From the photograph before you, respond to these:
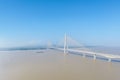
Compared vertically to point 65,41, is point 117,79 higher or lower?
lower

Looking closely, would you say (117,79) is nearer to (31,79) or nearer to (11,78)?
(31,79)

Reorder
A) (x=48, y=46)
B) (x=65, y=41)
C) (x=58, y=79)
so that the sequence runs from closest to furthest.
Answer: (x=58, y=79) < (x=65, y=41) < (x=48, y=46)

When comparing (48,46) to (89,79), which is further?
(48,46)

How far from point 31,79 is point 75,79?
2.02 meters

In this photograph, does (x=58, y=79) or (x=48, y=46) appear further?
(x=48, y=46)

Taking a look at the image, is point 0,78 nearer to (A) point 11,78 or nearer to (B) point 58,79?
(A) point 11,78

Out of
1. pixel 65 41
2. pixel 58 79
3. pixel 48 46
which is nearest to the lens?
pixel 58 79

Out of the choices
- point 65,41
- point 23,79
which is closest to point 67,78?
point 23,79

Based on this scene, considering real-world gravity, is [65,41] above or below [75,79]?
above

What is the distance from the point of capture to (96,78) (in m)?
6.95

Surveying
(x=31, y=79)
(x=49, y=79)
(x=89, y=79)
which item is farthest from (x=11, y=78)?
(x=89, y=79)

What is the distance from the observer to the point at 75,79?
6.76 metres

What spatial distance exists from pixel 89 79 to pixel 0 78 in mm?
4100

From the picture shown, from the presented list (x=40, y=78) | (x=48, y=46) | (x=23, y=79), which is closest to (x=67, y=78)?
(x=40, y=78)
